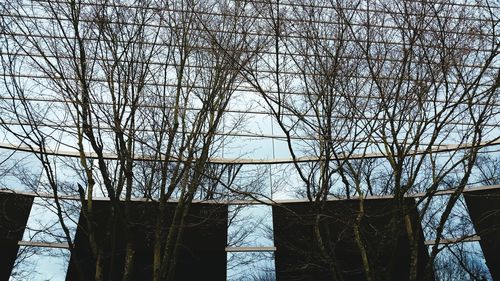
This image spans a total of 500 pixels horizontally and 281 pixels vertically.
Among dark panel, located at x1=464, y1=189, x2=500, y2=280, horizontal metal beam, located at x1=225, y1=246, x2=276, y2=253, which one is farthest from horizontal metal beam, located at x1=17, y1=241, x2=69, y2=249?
dark panel, located at x1=464, y1=189, x2=500, y2=280

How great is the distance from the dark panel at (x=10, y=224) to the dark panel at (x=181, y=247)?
4.49ft

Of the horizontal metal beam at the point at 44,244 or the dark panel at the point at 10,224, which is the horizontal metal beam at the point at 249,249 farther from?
the dark panel at the point at 10,224

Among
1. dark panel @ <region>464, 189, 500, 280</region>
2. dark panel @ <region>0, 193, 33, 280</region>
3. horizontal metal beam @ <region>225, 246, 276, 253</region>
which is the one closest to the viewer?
dark panel @ <region>0, 193, 33, 280</region>

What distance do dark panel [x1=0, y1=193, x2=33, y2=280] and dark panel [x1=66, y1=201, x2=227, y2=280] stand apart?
1.37m

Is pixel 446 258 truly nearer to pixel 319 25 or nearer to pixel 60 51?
pixel 319 25

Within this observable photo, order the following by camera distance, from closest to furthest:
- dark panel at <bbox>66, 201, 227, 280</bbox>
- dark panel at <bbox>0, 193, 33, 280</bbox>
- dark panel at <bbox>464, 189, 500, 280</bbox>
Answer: dark panel at <bbox>0, 193, 33, 280</bbox> < dark panel at <bbox>66, 201, 227, 280</bbox> < dark panel at <bbox>464, 189, 500, 280</bbox>

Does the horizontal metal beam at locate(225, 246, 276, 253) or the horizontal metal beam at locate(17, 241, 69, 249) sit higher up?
the horizontal metal beam at locate(17, 241, 69, 249)

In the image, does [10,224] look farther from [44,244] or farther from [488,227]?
[488,227]

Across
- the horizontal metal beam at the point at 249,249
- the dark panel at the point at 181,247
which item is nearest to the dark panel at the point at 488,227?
the horizontal metal beam at the point at 249,249

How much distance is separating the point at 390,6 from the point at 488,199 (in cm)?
710

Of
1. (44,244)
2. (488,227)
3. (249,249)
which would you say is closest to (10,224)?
(44,244)

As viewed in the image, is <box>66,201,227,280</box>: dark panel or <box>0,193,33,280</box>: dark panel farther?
<box>66,201,227,280</box>: dark panel

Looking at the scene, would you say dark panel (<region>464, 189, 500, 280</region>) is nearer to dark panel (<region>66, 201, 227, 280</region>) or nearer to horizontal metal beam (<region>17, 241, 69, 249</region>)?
dark panel (<region>66, 201, 227, 280</region>)

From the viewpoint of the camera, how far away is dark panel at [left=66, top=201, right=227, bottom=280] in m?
9.09
